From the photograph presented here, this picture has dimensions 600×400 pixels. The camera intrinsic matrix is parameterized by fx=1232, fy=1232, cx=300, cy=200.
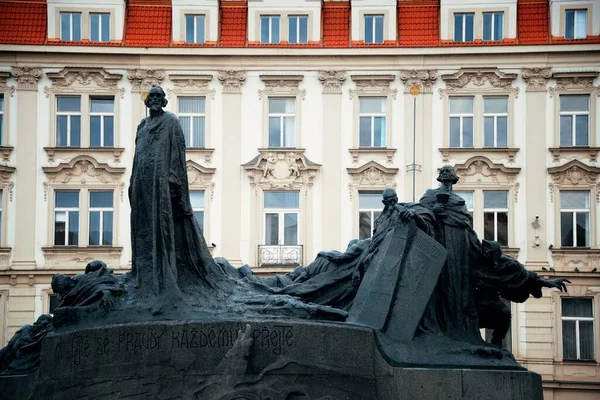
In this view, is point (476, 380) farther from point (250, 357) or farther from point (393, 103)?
point (393, 103)

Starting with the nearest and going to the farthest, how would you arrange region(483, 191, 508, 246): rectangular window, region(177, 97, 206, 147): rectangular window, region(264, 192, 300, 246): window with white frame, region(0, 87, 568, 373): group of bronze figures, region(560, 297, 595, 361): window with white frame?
1. region(0, 87, 568, 373): group of bronze figures
2. region(560, 297, 595, 361): window with white frame
3. region(483, 191, 508, 246): rectangular window
4. region(264, 192, 300, 246): window with white frame
5. region(177, 97, 206, 147): rectangular window

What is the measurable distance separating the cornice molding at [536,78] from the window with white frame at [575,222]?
3.37 metres

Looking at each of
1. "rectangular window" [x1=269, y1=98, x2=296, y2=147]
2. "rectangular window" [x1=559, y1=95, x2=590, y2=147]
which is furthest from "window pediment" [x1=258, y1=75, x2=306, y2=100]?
"rectangular window" [x1=559, y1=95, x2=590, y2=147]

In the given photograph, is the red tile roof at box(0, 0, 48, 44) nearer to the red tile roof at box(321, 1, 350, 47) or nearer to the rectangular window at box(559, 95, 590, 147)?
the red tile roof at box(321, 1, 350, 47)

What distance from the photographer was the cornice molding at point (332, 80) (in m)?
36.4

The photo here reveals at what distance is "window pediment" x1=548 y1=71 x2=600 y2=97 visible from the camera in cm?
3591

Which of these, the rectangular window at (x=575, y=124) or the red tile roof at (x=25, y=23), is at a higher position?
the red tile roof at (x=25, y=23)

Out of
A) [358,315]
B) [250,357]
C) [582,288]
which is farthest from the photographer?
[582,288]

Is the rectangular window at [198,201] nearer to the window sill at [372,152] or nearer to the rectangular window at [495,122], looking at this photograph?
the window sill at [372,152]

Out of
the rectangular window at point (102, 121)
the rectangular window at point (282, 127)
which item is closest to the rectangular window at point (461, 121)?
the rectangular window at point (282, 127)

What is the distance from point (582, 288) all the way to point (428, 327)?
72.2ft

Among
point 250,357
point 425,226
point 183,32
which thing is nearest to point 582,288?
point 183,32

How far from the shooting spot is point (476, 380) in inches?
517

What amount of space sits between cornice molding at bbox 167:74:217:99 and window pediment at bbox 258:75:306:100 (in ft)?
4.96
